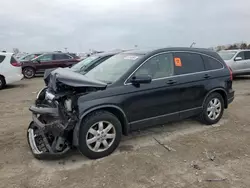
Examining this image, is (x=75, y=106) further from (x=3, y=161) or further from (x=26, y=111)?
(x=26, y=111)

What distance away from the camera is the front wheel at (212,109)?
5.22m

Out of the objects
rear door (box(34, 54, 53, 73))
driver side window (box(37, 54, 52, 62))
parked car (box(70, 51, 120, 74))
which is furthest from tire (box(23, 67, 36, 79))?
parked car (box(70, 51, 120, 74))

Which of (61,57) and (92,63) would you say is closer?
(92,63)

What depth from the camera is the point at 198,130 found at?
16.8 feet

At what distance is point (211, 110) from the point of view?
5.33m

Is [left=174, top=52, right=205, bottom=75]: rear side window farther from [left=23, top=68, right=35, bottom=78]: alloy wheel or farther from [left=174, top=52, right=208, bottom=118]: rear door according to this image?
[left=23, top=68, right=35, bottom=78]: alloy wheel

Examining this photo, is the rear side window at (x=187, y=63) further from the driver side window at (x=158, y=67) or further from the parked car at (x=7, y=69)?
the parked car at (x=7, y=69)

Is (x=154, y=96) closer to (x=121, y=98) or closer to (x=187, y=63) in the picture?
(x=121, y=98)

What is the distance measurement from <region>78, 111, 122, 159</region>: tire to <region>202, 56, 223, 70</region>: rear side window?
246cm

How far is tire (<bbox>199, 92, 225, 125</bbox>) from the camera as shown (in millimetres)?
5215

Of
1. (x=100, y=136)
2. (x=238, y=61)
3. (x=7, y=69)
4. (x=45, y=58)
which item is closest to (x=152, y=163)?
(x=100, y=136)

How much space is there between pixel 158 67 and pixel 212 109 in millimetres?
1696

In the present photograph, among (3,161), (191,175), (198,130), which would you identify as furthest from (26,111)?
(191,175)

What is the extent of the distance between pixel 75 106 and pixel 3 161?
4.73ft
